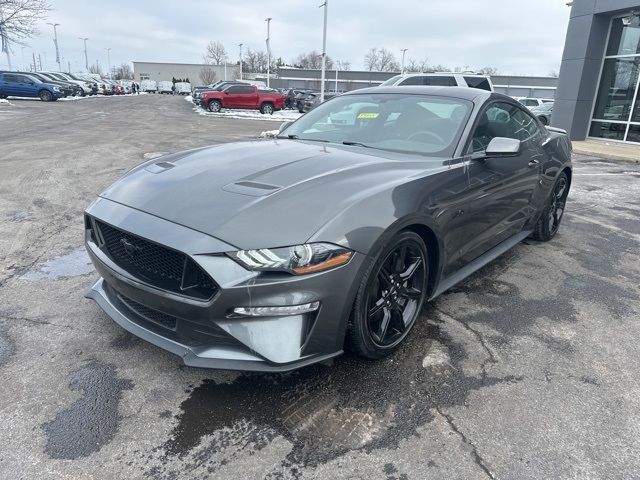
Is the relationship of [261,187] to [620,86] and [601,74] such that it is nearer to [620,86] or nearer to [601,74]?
[620,86]

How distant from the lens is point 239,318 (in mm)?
2084

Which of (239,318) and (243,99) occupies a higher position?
(243,99)

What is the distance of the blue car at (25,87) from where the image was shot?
2916cm

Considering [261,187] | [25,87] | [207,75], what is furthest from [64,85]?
[207,75]

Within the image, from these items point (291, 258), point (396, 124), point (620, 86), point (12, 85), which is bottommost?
point (291, 258)

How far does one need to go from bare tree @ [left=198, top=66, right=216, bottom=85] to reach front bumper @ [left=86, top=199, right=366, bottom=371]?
8519 cm

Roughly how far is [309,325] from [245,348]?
31cm

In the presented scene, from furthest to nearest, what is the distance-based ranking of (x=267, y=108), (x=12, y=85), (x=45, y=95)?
(x=45, y=95)
(x=12, y=85)
(x=267, y=108)

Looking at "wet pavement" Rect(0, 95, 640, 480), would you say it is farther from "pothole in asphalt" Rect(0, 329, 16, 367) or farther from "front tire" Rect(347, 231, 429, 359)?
"front tire" Rect(347, 231, 429, 359)

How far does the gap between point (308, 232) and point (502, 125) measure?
8.19 ft

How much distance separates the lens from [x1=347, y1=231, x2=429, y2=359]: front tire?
238 centimetres

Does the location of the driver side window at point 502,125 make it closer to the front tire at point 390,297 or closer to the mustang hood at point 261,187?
the mustang hood at point 261,187

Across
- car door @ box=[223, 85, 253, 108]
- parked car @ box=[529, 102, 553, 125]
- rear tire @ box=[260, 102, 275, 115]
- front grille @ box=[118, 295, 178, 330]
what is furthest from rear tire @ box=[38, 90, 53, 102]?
front grille @ box=[118, 295, 178, 330]

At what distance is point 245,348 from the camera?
2.12 metres
